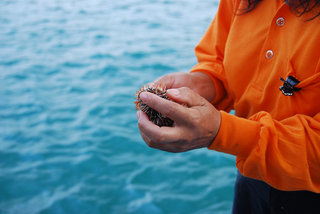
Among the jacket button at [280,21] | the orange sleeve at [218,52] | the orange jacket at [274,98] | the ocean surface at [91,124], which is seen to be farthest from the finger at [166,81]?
the ocean surface at [91,124]

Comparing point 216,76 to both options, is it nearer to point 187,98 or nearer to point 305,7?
point 187,98

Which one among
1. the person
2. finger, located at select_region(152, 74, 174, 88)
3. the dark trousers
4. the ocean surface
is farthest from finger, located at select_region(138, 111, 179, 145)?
the ocean surface

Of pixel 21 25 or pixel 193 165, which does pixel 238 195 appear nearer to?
pixel 193 165

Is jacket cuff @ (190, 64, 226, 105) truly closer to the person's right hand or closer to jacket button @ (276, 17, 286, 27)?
the person's right hand

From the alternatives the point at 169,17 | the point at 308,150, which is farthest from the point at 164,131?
the point at 169,17

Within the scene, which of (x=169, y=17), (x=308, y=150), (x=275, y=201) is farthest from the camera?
(x=169, y=17)

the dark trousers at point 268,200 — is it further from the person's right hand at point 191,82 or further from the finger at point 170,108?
the finger at point 170,108

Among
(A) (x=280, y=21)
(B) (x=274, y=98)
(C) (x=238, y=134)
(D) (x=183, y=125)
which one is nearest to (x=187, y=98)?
(D) (x=183, y=125)
